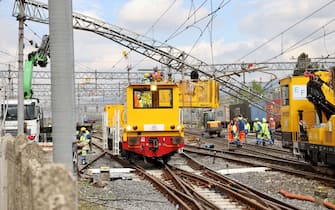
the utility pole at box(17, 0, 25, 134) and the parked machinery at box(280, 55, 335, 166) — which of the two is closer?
the parked machinery at box(280, 55, 335, 166)

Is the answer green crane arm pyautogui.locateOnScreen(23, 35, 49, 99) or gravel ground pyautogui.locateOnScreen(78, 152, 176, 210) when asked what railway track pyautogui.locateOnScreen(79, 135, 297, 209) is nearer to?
gravel ground pyautogui.locateOnScreen(78, 152, 176, 210)

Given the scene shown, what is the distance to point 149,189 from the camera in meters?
12.5

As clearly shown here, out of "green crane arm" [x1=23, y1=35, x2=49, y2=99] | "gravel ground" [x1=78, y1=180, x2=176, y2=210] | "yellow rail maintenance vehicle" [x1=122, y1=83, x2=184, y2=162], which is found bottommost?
"gravel ground" [x1=78, y1=180, x2=176, y2=210]

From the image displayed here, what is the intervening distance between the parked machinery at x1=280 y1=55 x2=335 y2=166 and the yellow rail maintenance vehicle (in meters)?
3.68

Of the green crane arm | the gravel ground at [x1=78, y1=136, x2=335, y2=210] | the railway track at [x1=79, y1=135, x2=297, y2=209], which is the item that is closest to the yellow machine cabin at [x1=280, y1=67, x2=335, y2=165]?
the gravel ground at [x1=78, y1=136, x2=335, y2=210]

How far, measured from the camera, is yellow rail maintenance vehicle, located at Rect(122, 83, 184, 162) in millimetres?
16359

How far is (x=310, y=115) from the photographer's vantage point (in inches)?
589

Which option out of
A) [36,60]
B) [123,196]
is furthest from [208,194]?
[36,60]

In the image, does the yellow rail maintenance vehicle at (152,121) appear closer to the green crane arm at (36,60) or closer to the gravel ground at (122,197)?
the gravel ground at (122,197)

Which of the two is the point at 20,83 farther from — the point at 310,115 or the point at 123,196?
the point at 310,115

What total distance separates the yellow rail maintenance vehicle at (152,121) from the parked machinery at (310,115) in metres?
3.68

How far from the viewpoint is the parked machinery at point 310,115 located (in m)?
12.8

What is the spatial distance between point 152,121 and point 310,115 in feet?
17.1

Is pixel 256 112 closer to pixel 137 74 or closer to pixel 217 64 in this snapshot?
pixel 217 64
